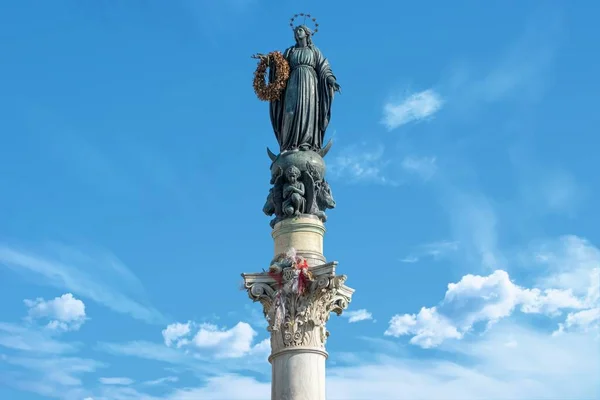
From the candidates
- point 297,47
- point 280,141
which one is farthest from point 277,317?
point 297,47

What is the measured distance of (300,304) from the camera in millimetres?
22438

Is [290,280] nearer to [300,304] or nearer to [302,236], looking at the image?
[300,304]

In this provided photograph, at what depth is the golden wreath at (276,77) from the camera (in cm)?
2522

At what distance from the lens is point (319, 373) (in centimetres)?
2212

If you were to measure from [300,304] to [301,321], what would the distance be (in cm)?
40

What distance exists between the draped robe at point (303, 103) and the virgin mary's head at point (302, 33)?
1.09ft

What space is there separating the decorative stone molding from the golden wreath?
16.3 ft

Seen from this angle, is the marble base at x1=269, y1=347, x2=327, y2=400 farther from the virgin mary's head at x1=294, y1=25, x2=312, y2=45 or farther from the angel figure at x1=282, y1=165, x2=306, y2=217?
the virgin mary's head at x1=294, y1=25, x2=312, y2=45

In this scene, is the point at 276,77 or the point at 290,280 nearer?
the point at 290,280

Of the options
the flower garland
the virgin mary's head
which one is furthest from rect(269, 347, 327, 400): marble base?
the virgin mary's head

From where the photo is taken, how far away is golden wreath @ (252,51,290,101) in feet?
82.7

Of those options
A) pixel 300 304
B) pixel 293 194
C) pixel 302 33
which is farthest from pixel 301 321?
pixel 302 33

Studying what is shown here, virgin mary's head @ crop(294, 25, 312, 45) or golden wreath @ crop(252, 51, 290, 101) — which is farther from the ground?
virgin mary's head @ crop(294, 25, 312, 45)

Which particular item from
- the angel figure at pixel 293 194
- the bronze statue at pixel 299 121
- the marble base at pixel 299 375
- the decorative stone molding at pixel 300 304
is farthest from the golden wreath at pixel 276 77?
the marble base at pixel 299 375
